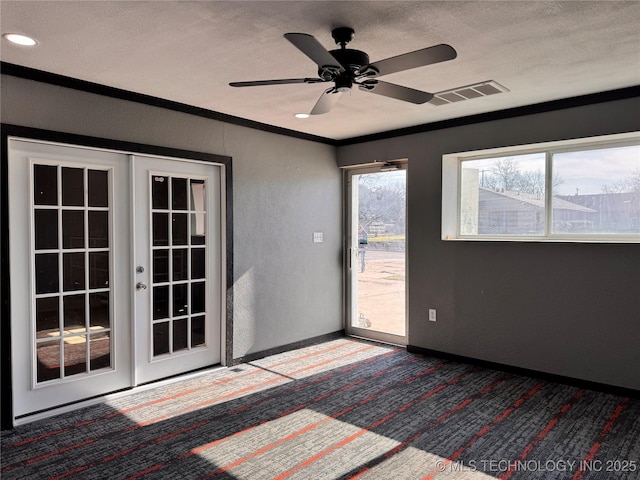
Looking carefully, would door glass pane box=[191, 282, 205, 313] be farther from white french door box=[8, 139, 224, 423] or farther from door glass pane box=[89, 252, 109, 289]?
door glass pane box=[89, 252, 109, 289]

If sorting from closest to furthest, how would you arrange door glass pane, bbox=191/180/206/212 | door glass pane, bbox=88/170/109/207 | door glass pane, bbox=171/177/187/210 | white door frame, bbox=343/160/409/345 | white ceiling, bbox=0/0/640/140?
1. white ceiling, bbox=0/0/640/140
2. door glass pane, bbox=88/170/109/207
3. door glass pane, bbox=171/177/187/210
4. door glass pane, bbox=191/180/206/212
5. white door frame, bbox=343/160/409/345

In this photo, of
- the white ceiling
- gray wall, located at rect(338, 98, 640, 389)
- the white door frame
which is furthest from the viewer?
the white door frame

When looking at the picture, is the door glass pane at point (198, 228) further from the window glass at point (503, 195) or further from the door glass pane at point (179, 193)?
the window glass at point (503, 195)

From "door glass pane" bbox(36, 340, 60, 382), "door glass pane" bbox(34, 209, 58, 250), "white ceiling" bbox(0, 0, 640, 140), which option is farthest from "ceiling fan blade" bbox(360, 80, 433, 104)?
"door glass pane" bbox(36, 340, 60, 382)

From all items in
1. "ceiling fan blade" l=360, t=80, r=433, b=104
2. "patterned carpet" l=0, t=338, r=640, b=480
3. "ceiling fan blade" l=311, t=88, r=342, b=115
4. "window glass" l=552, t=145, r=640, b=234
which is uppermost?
"ceiling fan blade" l=360, t=80, r=433, b=104

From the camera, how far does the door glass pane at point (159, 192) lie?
12.9 feet

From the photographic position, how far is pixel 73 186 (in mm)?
3467

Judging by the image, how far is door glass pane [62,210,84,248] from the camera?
3.43m

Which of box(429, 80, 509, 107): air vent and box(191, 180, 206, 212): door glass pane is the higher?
box(429, 80, 509, 107): air vent

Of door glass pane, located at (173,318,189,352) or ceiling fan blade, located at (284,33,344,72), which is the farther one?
door glass pane, located at (173,318,189,352)

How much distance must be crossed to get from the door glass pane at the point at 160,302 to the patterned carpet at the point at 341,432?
622 millimetres

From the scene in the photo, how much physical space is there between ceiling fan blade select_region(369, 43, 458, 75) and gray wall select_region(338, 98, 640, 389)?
2369mm

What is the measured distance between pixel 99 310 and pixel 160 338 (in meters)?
0.62

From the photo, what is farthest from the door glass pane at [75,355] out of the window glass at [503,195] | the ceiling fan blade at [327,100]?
the window glass at [503,195]
